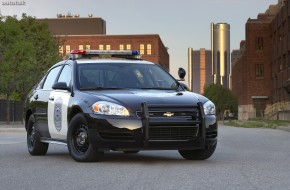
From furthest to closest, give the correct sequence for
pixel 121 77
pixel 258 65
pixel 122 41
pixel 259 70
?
pixel 122 41 → pixel 258 65 → pixel 259 70 → pixel 121 77

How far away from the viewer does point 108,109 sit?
10219 millimetres

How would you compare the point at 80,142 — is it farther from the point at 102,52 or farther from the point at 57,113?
the point at 102,52

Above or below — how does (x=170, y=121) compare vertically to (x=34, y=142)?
above

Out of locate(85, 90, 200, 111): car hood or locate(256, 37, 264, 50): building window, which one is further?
locate(256, 37, 264, 50): building window

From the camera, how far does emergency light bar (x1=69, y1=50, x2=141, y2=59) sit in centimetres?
1245

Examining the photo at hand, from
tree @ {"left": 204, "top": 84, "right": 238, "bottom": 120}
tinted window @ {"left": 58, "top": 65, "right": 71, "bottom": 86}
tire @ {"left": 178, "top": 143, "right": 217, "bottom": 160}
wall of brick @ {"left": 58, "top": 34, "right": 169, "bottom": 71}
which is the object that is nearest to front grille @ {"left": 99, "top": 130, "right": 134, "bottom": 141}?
tire @ {"left": 178, "top": 143, "right": 217, "bottom": 160}

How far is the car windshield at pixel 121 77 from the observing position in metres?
11.4

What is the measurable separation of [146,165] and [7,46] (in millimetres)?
40280

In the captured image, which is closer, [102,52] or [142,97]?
[142,97]

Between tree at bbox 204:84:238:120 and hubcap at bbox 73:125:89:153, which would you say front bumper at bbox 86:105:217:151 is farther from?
tree at bbox 204:84:238:120

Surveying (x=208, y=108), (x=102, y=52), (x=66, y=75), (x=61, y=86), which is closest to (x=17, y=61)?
(x=102, y=52)

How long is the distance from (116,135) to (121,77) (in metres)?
1.64

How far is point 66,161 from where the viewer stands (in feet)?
36.7

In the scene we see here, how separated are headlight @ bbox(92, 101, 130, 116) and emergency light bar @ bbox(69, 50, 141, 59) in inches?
88.7
